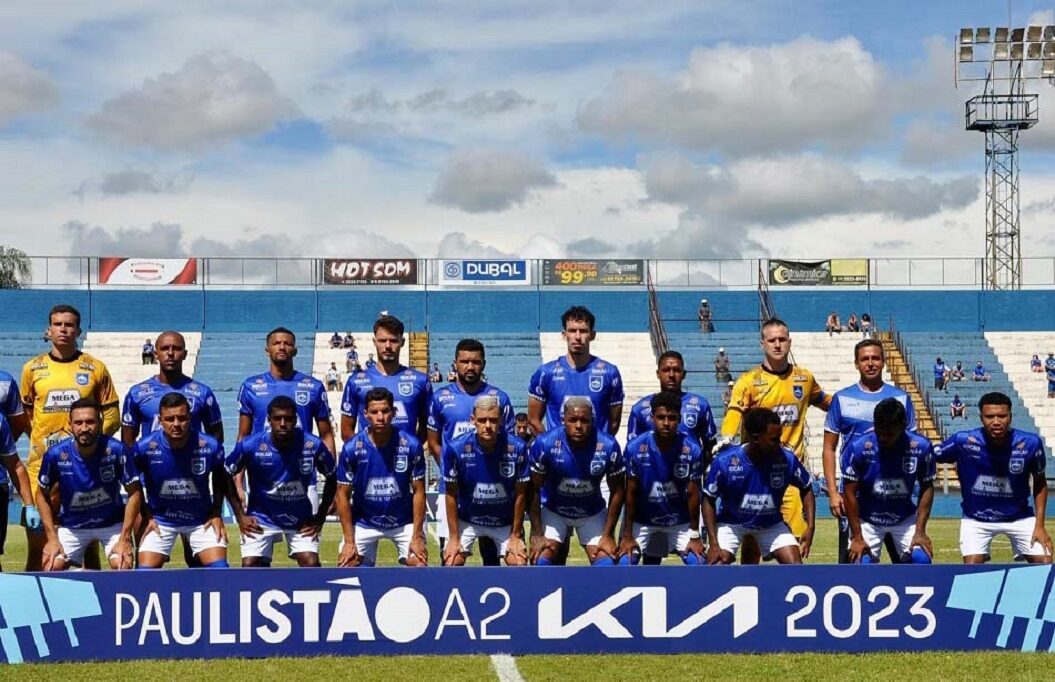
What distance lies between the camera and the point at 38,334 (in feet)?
127

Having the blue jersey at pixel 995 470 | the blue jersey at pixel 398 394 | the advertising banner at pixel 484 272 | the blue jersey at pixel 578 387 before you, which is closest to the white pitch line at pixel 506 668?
the blue jersey at pixel 578 387

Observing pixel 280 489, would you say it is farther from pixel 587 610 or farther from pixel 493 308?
pixel 493 308

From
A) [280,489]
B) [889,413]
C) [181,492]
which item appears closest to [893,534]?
[889,413]

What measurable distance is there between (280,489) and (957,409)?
27.9 m

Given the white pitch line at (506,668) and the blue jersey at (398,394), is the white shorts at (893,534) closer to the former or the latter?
the white pitch line at (506,668)

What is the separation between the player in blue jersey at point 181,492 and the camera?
30.3ft

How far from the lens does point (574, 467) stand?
30.3 ft

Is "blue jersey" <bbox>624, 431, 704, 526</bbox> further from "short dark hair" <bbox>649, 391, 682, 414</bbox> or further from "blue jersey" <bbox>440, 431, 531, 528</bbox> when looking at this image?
"blue jersey" <bbox>440, 431, 531, 528</bbox>

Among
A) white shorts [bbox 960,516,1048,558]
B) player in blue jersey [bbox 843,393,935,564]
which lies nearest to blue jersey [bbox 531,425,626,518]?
player in blue jersey [bbox 843,393,935,564]

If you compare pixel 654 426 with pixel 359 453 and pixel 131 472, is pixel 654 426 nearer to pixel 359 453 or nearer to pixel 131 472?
pixel 359 453

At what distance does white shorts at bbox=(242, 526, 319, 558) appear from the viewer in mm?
9320

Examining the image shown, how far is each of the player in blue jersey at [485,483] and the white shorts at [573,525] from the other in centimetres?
28

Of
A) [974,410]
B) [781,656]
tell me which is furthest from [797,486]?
[974,410]

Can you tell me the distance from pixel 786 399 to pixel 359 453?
3351mm
